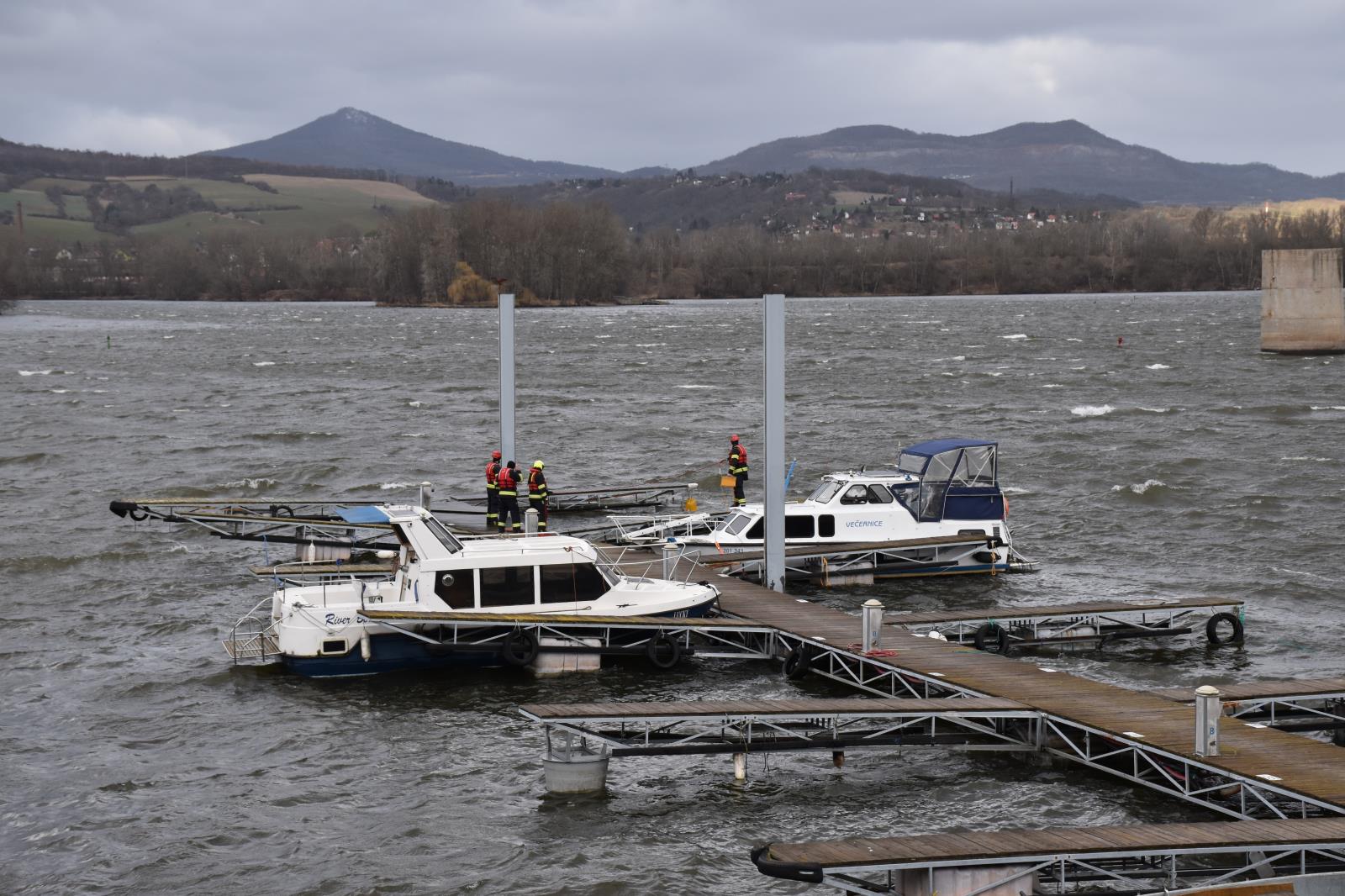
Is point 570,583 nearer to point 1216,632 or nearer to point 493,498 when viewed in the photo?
point 493,498

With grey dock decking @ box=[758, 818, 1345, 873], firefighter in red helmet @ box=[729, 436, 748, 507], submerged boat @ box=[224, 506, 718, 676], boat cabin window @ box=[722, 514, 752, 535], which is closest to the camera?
grey dock decking @ box=[758, 818, 1345, 873]

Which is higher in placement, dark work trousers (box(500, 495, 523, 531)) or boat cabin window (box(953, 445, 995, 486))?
boat cabin window (box(953, 445, 995, 486))

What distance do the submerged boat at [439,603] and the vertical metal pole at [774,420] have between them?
10.0 feet

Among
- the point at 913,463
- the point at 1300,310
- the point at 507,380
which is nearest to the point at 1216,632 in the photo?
the point at 913,463

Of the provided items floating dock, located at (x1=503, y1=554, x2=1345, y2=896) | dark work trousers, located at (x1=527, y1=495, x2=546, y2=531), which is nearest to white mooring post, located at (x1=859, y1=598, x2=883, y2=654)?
floating dock, located at (x1=503, y1=554, x2=1345, y2=896)

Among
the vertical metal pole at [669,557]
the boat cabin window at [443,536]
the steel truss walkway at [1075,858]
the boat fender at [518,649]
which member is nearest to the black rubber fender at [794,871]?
the steel truss walkway at [1075,858]

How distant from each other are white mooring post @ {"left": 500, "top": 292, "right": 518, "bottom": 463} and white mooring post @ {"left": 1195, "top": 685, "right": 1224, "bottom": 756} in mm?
21398

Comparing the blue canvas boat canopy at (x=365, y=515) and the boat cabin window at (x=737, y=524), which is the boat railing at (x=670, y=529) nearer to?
the boat cabin window at (x=737, y=524)

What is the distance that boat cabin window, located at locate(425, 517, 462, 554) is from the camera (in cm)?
2464

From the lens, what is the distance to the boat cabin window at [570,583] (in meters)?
24.4

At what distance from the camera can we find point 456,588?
24094mm

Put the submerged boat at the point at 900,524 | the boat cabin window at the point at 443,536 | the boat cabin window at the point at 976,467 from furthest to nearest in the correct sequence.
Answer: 1. the boat cabin window at the point at 976,467
2. the submerged boat at the point at 900,524
3. the boat cabin window at the point at 443,536

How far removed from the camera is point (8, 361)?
105125 millimetres

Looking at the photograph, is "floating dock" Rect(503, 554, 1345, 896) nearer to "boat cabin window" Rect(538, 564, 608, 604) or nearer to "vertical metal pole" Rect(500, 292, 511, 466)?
"boat cabin window" Rect(538, 564, 608, 604)
